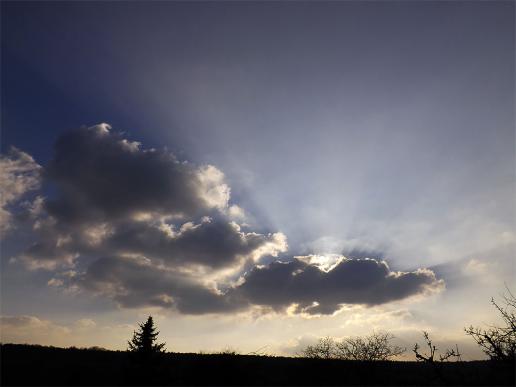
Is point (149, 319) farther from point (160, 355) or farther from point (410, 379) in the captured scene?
point (410, 379)

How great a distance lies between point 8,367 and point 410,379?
34467 millimetres

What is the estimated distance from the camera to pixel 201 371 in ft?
96.8

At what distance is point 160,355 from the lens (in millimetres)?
33156

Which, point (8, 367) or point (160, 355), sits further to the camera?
point (160, 355)

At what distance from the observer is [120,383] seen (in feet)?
92.8

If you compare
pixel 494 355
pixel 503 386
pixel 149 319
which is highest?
pixel 149 319

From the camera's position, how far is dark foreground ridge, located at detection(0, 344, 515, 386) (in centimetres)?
2744

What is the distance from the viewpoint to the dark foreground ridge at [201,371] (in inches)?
1080

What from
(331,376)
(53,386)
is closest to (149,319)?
(53,386)

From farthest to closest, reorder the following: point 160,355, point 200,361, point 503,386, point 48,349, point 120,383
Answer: point 48,349 → point 160,355 → point 200,361 → point 120,383 → point 503,386

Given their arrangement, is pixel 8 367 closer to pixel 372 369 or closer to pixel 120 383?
pixel 120 383

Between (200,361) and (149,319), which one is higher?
(149,319)

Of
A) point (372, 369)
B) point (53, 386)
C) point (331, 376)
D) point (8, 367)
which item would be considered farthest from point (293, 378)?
point (8, 367)

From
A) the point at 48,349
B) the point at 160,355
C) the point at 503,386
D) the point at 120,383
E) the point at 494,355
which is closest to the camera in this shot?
the point at 503,386
